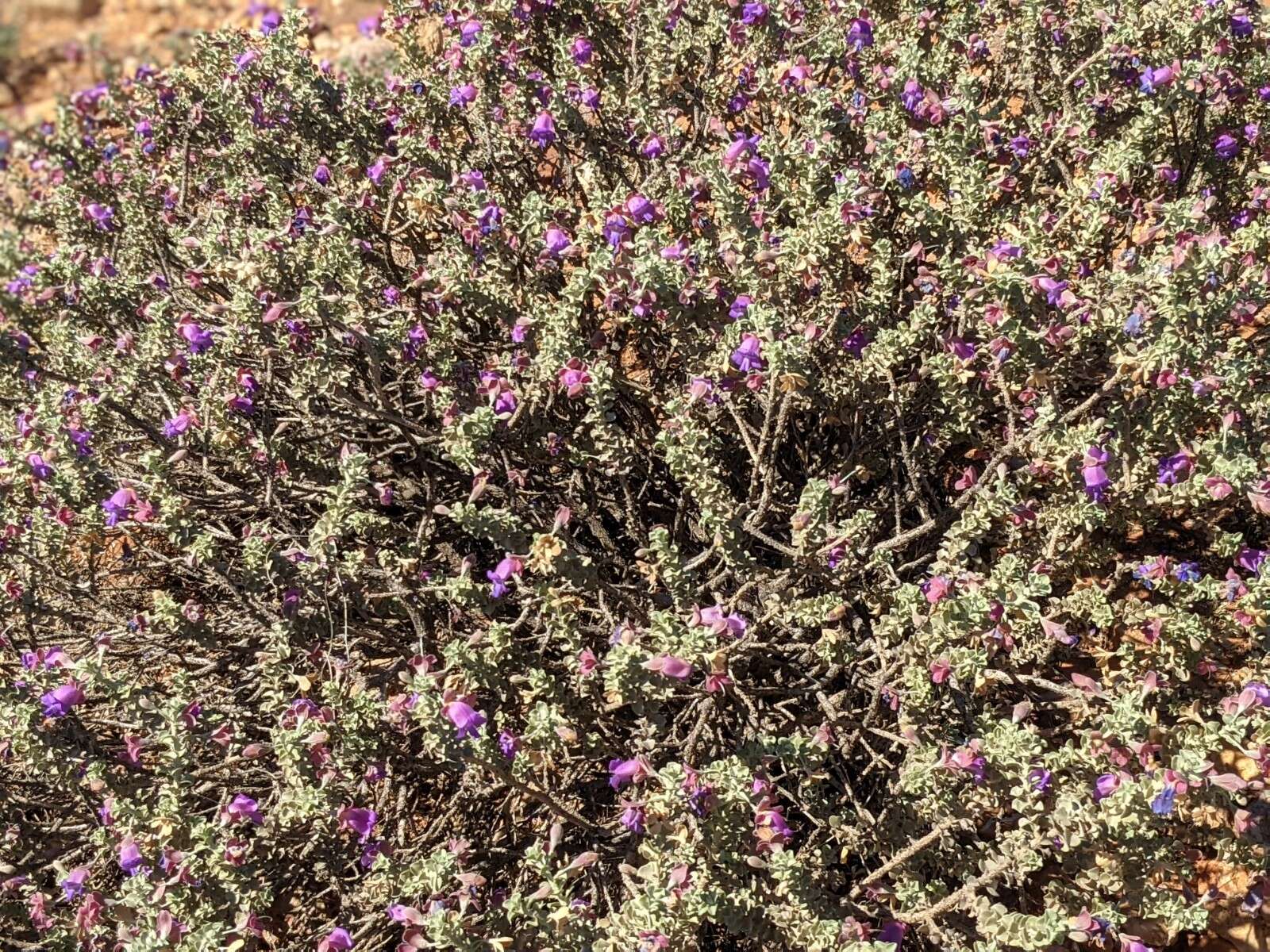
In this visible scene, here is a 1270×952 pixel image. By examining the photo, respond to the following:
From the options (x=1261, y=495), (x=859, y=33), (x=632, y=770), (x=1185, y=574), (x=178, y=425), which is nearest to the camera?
(x=1261, y=495)

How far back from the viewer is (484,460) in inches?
97.0

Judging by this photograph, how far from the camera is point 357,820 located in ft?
7.26

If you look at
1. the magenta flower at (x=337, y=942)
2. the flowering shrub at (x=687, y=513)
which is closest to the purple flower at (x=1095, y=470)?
the flowering shrub at (x=687, y=513)

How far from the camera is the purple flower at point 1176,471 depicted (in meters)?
2.14

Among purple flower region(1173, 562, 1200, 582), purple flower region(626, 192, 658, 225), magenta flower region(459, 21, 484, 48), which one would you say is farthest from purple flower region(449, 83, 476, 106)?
purple flower region(1173, 562, 1200, 582)

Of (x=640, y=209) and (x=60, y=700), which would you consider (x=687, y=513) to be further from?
(x=60, y=700)

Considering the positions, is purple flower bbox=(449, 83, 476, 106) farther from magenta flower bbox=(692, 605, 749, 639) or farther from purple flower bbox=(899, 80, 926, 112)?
magenta flower bbox=(692, 605, 749, 639)

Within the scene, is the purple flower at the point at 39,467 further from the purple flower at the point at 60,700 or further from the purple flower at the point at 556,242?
the purple flower at the point at 556,242

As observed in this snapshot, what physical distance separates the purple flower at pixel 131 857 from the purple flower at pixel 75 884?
0.22 meters

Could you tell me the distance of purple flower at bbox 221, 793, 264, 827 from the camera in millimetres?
2166

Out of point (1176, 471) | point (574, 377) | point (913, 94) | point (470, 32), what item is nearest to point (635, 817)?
point (574, 377)

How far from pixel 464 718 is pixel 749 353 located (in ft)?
3.41

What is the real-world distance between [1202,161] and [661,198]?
1.76 metres

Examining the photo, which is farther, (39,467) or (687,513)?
(687,513)
